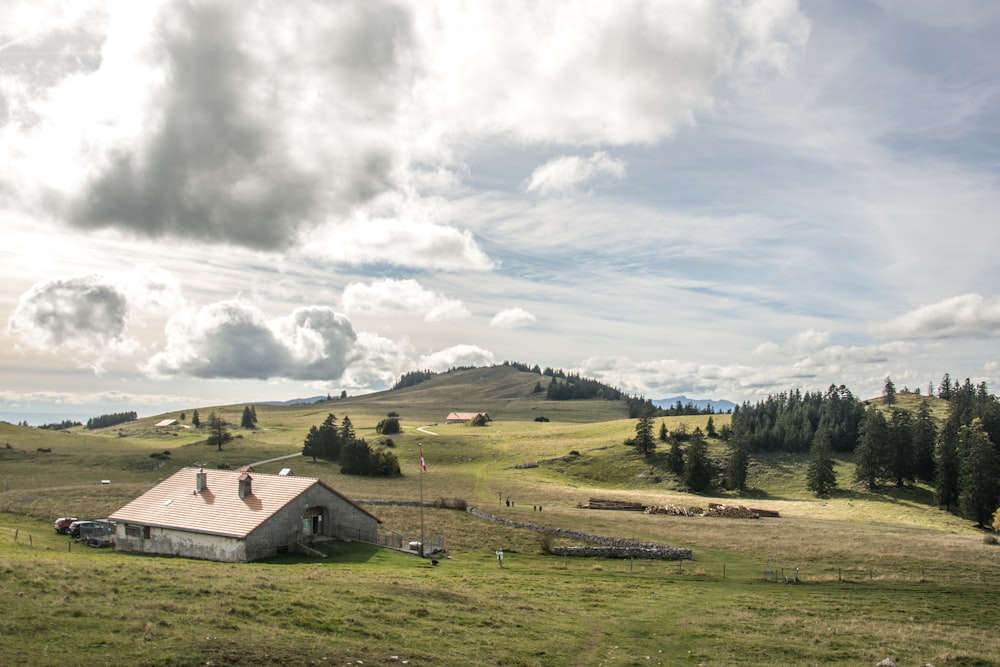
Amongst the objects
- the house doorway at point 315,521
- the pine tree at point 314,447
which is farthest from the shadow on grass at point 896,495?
the pine tree at point 314,447

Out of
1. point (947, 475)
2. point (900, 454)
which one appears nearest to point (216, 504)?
point (947, 475)

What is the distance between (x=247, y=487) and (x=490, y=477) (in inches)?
2775

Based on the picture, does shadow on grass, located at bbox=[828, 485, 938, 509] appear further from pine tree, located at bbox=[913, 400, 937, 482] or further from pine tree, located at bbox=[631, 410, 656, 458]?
pine tree, located at bbox=[631, 410, 656, 458]

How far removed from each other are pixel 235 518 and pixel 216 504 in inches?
150

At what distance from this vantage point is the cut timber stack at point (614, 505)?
86.4 m

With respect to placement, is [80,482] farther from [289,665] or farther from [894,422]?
[894,422]

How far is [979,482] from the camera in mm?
95688

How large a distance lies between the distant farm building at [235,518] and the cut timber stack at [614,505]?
41.1 metres

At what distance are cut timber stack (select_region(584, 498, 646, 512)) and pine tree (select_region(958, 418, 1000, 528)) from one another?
52.7 m

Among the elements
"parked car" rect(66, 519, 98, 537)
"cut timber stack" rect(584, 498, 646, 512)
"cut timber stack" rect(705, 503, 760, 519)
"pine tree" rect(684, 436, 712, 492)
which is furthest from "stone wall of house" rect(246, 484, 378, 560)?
"pine tree" rect(684, 436, 712, 492)

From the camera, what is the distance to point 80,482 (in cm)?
9181

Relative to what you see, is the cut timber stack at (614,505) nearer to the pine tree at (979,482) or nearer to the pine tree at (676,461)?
the pine tree at (676,461)

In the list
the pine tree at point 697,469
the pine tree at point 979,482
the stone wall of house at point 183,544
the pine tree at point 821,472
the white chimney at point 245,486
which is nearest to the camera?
the stone wall of house at point 183,544

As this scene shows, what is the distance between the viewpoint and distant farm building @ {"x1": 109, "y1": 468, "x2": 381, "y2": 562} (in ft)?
145
